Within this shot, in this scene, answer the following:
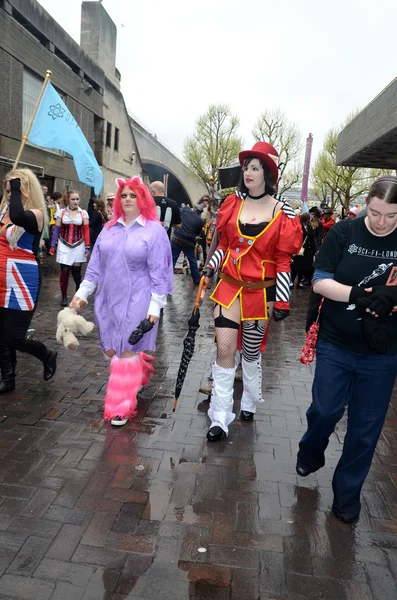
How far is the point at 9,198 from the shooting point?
422cm

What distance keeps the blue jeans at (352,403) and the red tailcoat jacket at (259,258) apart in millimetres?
886

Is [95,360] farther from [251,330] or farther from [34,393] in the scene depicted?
[251,330]

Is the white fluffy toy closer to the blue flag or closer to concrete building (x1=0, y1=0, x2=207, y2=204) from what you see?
the blue flag

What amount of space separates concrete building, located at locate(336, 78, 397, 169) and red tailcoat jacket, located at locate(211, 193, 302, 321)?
626 cm

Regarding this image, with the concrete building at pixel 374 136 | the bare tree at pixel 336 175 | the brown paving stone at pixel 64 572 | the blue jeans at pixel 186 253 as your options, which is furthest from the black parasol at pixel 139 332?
the bare tree at pixel 336 175

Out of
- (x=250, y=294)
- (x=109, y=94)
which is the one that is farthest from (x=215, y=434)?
(x=109, y=94)

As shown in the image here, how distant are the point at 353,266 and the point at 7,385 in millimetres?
3240

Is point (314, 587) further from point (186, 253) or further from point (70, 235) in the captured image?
point (186, 253)

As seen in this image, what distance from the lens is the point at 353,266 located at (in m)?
2.69

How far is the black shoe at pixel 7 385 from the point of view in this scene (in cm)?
444

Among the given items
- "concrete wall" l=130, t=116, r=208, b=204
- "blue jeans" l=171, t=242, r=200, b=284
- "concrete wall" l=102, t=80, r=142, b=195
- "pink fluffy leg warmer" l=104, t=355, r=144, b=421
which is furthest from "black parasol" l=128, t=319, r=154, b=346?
"concrete wall" l=130, t=116, r=208, b=204

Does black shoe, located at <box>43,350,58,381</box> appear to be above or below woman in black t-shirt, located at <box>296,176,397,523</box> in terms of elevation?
below

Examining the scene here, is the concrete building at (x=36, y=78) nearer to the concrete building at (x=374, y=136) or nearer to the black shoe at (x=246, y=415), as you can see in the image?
the concrete building at (x=374, y=136)

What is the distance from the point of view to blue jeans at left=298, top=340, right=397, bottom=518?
2756 mm
